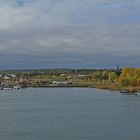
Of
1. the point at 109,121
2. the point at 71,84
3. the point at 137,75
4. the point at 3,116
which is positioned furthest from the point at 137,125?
the point at 71,84

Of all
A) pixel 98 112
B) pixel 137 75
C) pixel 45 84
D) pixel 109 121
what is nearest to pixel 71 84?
pixel 45 84

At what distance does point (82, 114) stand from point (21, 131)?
5880 millimetres

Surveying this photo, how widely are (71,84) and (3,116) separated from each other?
1741 inches

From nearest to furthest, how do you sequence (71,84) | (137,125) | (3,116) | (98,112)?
(137,125) → (3,116) → (98,112) → (71,84)

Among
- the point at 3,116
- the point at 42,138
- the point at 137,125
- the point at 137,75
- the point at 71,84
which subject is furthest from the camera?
the point at 71,84

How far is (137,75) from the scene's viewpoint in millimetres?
46562

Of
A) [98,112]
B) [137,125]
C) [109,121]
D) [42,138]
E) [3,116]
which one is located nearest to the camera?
[42,138]

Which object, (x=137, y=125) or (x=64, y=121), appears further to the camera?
(x=64, y=121)

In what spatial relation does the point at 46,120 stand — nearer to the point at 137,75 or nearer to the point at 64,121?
the point at 64,121

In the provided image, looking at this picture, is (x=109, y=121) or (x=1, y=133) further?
(x=109, y=121)

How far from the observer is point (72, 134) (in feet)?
48.8

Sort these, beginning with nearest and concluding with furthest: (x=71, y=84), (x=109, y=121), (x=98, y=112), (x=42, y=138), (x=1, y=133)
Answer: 1. (x=42, y=138)
2. (x=1, y=133)
3. (x=109, y=121)
4. (x=98, y=112)
5. (x=71, y=84)

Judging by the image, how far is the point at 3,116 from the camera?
20.5 meters

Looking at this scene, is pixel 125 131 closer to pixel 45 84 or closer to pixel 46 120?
pixel 46 120
